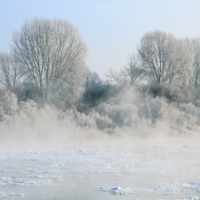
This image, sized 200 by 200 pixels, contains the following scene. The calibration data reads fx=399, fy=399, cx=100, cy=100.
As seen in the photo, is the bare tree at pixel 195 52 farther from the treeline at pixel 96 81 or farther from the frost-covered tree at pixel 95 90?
Result: the frost-covered tree at pixel 95 90

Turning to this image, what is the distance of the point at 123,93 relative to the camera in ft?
94.7

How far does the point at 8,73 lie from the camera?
32281mm

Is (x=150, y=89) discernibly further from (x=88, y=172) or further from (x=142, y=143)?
(x=88, y=172)

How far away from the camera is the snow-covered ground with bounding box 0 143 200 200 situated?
939 cm

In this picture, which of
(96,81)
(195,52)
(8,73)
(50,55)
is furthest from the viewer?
(195,52)

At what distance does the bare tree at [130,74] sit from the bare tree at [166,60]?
0.59 metres

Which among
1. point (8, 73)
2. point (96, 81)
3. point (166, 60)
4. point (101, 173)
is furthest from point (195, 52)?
point (101, 173)

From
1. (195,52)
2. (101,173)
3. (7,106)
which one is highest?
(195,52)

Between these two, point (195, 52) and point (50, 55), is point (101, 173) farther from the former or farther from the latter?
point (195, 52)

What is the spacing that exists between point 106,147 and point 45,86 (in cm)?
1287

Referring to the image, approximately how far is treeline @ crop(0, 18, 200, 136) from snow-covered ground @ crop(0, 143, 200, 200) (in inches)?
272

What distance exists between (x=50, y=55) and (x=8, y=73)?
5.02 metres

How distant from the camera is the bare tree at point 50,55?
28844 mm

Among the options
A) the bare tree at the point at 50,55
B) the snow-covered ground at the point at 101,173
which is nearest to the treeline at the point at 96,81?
the bare tree at the point at 50,55
